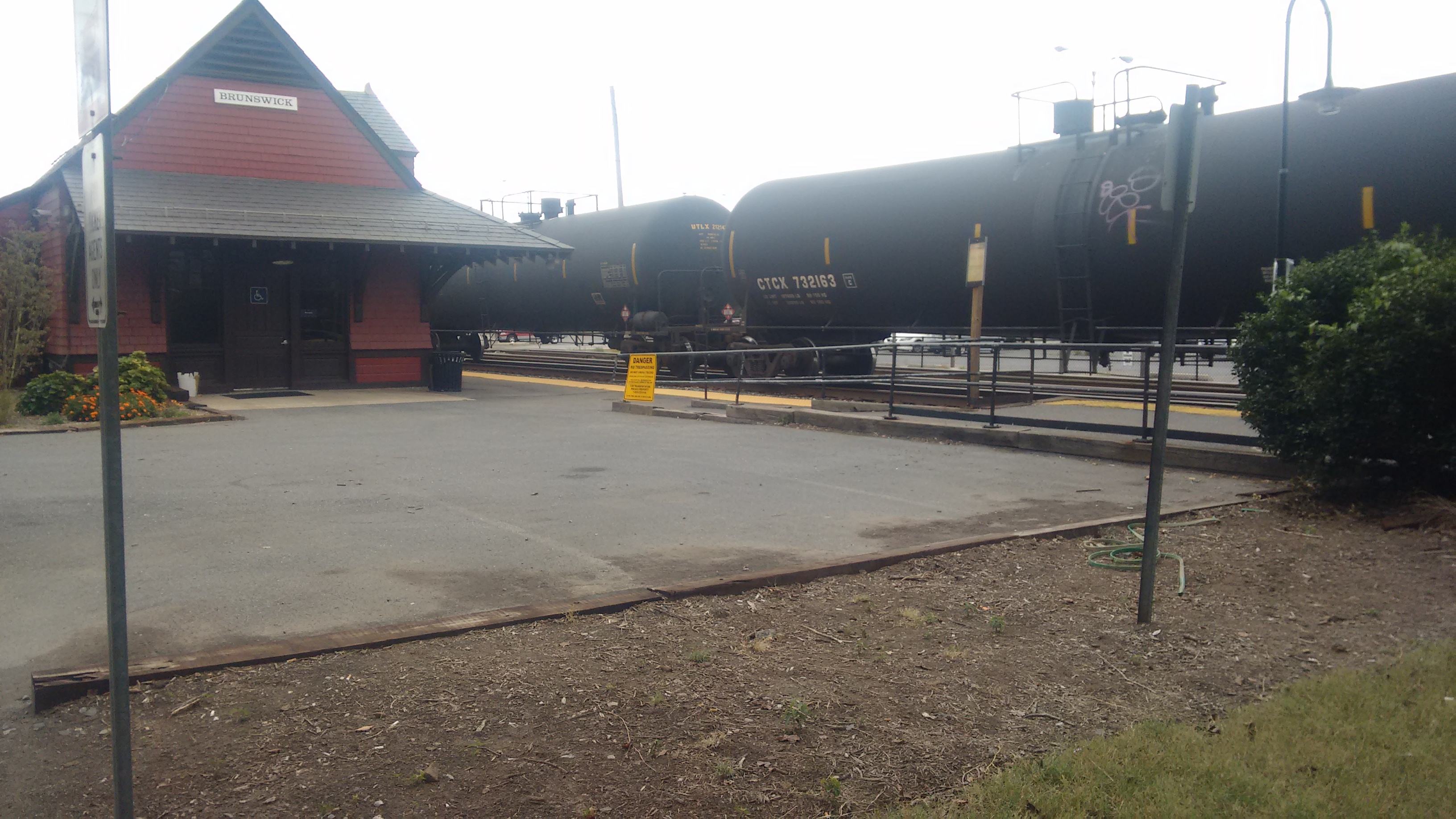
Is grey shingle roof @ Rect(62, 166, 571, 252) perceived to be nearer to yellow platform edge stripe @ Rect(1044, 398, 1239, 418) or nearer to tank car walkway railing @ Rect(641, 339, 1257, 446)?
tank car walkway railing @ Rect(641, 339, 1257, 446)

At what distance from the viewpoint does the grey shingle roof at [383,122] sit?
29562 millimetres

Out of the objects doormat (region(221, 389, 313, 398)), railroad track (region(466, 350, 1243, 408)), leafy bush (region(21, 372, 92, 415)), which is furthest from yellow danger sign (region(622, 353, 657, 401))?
leafy bush (region(21, 372, 92, 415))

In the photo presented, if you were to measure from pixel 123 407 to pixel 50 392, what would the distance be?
130cm

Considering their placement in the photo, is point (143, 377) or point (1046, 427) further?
point (143, 377)

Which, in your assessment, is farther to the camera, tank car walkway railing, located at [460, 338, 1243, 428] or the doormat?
the doormat

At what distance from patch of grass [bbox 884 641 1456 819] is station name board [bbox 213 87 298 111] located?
68.1 feet

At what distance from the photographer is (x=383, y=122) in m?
29.8

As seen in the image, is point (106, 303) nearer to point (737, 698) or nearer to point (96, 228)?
point (96, 228)

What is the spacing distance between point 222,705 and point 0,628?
1.84m

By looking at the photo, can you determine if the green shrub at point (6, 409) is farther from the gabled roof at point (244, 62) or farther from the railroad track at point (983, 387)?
the railroad track at point (983, 387)

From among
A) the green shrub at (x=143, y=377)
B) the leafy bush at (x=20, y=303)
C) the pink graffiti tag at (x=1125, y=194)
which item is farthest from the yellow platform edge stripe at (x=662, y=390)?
the leafy bush at (x=20, y=303)

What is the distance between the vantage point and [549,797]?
3.35 m

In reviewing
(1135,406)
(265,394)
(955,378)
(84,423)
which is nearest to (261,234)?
(265,394)

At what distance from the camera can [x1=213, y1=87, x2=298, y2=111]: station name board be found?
1991cm
